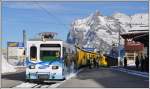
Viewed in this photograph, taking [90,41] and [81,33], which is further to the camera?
[90,41]

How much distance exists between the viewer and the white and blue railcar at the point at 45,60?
1156 inches

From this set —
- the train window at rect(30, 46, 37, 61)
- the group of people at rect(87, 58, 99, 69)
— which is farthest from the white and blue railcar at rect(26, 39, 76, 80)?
the group of people at rect(87, 58, 99, 69)

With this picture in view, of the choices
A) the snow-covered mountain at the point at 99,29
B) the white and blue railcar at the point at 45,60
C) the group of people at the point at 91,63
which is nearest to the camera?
the white and blue railcar at the point at 45,60

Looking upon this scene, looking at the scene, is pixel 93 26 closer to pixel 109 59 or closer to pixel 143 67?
pixel 109 59

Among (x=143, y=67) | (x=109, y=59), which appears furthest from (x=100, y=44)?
(x=143, y=67)

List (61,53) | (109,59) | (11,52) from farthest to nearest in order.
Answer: (109,59) < (11,52) < (61,53)

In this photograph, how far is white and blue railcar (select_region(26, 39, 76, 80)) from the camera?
29.4 metres

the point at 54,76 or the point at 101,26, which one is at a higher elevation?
the point at 101,26

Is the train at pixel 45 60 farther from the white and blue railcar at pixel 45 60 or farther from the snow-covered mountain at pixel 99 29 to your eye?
the snow-covered mountain at pixel 99 29

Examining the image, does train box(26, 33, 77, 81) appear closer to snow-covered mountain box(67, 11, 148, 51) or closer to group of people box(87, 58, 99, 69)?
group of people box(87, 58, 99, 69)

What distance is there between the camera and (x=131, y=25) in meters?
98.8

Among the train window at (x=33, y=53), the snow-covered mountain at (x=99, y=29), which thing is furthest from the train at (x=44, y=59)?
the snow-covered mountain at (x=99, y=29)

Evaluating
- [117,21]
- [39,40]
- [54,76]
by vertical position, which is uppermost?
[117,21]

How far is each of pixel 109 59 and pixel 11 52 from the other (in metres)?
17.2
